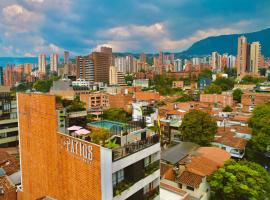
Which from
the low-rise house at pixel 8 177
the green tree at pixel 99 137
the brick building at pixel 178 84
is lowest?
the low-rise house at pixel 8 177

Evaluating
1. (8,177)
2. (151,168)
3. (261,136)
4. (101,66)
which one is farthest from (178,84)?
(151,168)

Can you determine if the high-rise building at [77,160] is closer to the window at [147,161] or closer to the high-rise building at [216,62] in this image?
the window at [147,161]

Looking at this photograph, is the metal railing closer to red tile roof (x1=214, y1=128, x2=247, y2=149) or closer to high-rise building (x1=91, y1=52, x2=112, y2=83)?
red tile roof (x1=214, y1=128, x2=247, y2=149)

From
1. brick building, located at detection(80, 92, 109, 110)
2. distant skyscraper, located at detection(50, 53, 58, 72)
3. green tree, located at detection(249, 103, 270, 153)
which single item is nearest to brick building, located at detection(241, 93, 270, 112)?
green tree, located at detection(249, 103, 270, 153)

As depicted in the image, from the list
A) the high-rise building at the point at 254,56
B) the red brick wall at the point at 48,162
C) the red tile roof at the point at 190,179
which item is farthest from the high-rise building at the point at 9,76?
the high-rise building at the point at 254,56

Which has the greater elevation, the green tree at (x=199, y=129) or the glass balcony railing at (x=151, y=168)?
the glass balcony railing at (x=151, y=168)

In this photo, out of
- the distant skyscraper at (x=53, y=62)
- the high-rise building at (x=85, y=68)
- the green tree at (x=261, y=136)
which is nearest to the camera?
the green tree at (x=261, y=136)
